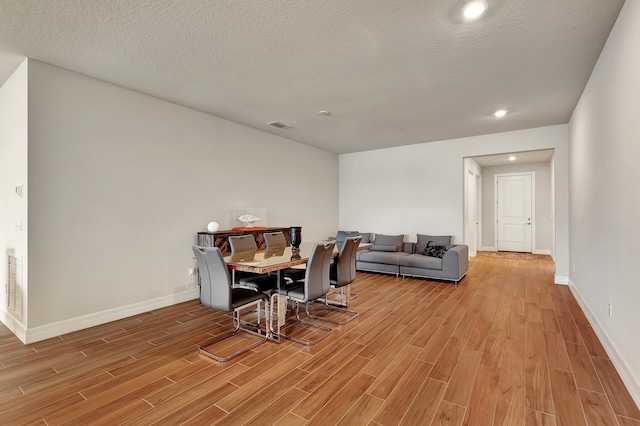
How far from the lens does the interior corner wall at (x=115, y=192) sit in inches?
122

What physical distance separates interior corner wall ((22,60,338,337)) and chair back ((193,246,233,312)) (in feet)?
5.14

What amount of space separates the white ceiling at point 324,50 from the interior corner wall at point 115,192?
0.35 m

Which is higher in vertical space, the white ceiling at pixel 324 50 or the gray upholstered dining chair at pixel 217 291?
the white ceiling at pixel 324 50

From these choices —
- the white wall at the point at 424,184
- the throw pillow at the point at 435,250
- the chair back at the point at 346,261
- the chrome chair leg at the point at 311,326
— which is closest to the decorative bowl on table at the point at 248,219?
the chrome chair leg at the point at 311,326

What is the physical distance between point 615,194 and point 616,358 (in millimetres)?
1295

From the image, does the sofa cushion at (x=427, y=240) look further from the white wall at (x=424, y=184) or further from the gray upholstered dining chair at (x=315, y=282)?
the gray upholstered dining chair at (x=315, y=282)

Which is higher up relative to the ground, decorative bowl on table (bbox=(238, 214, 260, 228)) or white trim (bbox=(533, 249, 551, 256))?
decorative bowl on table (bbox=(238, 214, 260, 228))

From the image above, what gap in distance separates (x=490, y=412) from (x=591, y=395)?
2.61 feet

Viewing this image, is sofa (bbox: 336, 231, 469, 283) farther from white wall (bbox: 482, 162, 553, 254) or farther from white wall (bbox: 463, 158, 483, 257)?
white wall (bbox: 482, 162, 553, 254)

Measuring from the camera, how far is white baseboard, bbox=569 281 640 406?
203 cm

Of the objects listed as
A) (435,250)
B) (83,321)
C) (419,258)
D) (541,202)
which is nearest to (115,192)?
(83,321)

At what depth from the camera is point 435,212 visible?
6535 mm

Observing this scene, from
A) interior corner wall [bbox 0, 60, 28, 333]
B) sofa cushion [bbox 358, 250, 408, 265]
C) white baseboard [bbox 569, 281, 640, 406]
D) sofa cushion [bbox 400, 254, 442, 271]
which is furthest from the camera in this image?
sofa cushion [bbox 358, 250, 408, 265]

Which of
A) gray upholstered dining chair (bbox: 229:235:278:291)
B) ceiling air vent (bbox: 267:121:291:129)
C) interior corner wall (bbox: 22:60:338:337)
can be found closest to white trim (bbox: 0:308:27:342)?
interior corner wall (bbox: 22:60:338:337)
